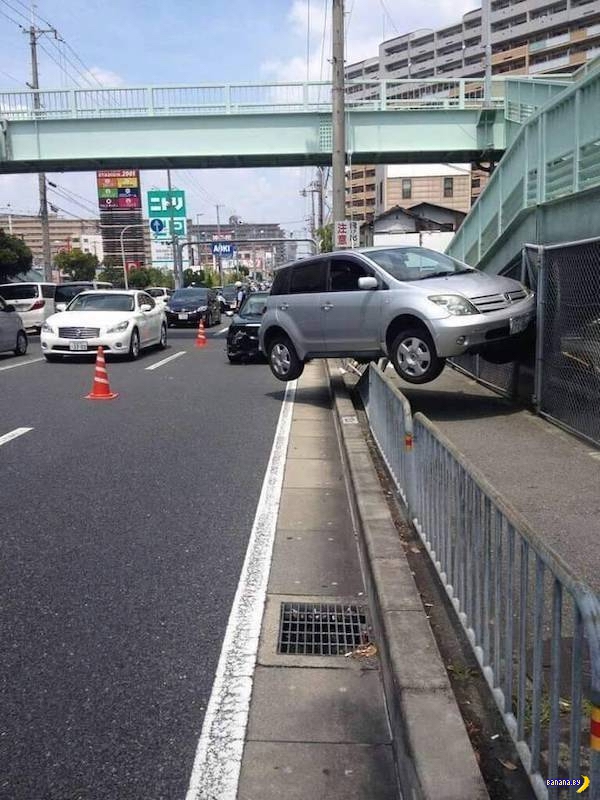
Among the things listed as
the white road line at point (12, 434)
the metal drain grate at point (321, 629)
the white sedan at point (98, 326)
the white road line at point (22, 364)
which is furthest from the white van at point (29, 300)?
the metal drain grate at point (321, 629)

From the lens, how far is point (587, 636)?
1787 millimetres

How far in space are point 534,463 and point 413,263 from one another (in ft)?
13.4

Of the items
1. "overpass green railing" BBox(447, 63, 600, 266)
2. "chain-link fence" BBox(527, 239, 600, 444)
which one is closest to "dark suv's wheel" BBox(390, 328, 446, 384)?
"chain-link fence" BBox(527, 239, 600, 444)

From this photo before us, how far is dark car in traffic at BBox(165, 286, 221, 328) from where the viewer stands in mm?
29688

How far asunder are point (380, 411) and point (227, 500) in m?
1.71

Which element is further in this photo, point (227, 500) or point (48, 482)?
point (48, 482)

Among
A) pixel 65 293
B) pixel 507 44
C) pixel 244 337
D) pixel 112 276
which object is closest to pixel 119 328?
pixel 244 337

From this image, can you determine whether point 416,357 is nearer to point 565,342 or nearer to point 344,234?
point 565,342

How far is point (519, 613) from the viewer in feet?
8.37

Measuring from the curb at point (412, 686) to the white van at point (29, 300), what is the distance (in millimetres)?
22153

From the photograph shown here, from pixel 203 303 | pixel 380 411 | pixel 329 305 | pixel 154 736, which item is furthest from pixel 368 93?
pixel 154 736

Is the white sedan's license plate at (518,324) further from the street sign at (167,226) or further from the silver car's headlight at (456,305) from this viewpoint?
the street sign at (167,226)

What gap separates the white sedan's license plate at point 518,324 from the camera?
882 cm

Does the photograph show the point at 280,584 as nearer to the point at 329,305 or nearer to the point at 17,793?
→ the point at 17,793
